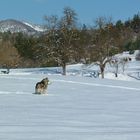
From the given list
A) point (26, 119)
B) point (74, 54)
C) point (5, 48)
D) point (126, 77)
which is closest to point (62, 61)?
point (74, 54)

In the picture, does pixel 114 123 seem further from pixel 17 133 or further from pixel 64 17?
pixel 64 17

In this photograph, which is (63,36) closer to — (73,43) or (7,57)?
(73,43)

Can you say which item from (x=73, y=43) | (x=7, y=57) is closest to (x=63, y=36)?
(x=73, y=43)

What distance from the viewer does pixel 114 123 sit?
392 inches

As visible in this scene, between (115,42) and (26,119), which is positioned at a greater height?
(115,42)

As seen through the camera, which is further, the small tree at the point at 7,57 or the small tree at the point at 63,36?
the small tree at the point at 7,57

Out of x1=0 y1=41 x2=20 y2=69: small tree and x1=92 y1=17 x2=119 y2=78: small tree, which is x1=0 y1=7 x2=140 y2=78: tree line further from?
x1=0 y1=41 x2=20 y2=69: small tree

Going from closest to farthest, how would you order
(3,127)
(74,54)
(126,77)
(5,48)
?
(3,127) < (126,77) < (74,54) < (5,48)

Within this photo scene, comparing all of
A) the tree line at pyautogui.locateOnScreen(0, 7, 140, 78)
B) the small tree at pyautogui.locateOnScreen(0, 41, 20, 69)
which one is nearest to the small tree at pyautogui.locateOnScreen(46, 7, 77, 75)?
the tree line at pyautogui.locateOnScreen(0, 7, 140, 78)

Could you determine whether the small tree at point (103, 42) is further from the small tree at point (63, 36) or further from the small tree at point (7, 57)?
the small tree at point (7, 57)

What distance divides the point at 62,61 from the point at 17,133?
55.1 m

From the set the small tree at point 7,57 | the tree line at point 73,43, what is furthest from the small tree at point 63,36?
the small tree at point 7,57

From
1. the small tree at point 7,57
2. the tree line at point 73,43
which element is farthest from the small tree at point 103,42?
the small tree at point 7,57

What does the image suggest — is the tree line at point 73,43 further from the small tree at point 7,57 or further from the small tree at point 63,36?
the small tree at point 7,57
